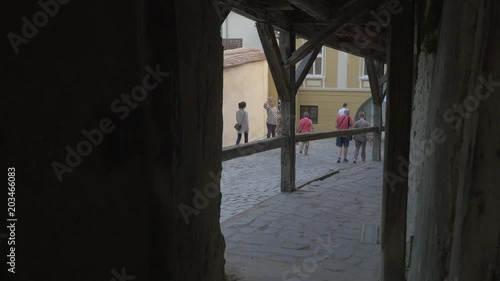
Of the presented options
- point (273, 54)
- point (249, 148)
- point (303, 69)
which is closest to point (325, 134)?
point (303, 69)

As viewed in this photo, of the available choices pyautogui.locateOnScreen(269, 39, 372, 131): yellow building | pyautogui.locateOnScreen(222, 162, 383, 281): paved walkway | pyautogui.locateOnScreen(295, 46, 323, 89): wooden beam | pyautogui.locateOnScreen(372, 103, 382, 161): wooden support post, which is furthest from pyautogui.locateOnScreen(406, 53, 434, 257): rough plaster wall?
pyautogui.locateOnScreen(269, 39, 372, 131): yellow building

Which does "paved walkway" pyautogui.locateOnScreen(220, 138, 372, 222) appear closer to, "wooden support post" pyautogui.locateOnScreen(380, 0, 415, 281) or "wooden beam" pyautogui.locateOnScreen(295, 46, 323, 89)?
"wooden beam" pyautogui.locateOnScreen(295, 46, 323, 89)

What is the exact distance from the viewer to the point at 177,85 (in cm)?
226

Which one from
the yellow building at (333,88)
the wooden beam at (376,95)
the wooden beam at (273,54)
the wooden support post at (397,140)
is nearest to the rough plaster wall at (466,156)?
the wooden support post at (397,140)

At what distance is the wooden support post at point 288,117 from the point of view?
843cm

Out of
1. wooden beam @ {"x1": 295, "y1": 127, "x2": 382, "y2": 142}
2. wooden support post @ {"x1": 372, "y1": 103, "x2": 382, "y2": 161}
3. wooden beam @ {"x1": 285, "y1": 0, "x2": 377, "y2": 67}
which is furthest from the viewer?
wooden support post @ {"x1": 372, "y1": 103, "x2": 382, "y2": 161}

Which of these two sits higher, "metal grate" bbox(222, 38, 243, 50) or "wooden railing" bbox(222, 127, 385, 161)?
"metal grate" bbox(222, 38, 243, 50)

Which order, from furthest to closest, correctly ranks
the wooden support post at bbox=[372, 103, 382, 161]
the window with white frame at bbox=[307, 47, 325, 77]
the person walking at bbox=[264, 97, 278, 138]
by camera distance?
the window with white frame at bbox=[307, 47, 325, 77]
the person walking at bbox=[264, 97, 278, 138]
the wooden support post at bbox=[372, 103, 382, 161]

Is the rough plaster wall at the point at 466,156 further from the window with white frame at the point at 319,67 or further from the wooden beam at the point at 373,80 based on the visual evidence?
the window with white frame at the point at 319,67

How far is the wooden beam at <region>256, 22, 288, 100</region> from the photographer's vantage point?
7617 millimetres

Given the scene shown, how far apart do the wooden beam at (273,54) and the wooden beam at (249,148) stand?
81cm

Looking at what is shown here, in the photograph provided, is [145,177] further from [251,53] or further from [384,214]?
[251,53]

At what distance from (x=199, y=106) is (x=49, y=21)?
91 cm

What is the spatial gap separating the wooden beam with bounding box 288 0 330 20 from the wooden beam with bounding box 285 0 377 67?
18 cm
